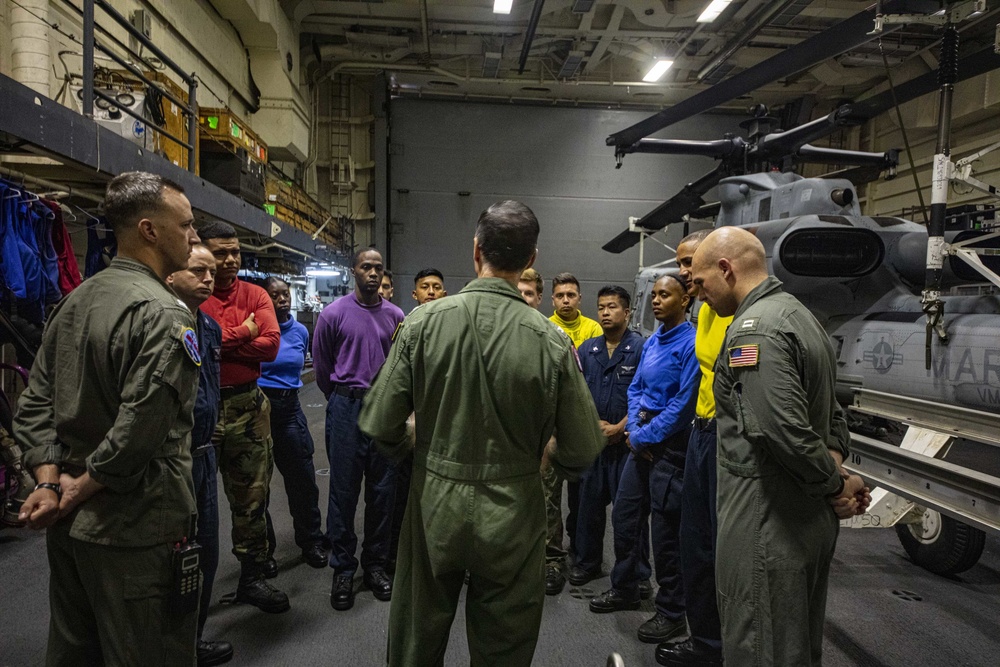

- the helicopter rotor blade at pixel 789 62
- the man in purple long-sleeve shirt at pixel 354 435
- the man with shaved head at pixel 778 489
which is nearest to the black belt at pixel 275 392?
the man in purple long-sleeve shirt at pixel 354 435

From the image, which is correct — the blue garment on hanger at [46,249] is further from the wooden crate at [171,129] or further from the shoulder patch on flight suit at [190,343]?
the shoulder patch on flight suit at [190,343]

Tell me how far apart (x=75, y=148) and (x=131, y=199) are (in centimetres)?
201

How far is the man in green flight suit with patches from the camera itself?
1399mm

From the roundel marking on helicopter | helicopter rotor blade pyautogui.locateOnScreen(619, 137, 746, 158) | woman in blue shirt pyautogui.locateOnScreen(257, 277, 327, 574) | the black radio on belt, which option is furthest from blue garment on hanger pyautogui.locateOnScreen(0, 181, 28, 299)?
the roundel marking on helicopter

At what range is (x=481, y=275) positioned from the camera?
158 cm

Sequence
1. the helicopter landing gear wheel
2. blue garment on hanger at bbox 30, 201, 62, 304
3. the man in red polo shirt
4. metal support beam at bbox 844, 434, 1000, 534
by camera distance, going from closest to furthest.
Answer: metal support beam at bbox 844, 434, 1000, 534 < the man in red polo shirt < the helicopter landing gear wheel < blue garment on hanger at bbox 30, 201, 62, 304

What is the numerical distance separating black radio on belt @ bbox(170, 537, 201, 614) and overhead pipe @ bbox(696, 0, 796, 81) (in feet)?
32.1

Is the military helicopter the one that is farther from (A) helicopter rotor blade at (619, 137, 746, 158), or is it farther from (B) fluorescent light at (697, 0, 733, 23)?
(B) fluorescent light at (697, 0, 733, 23)

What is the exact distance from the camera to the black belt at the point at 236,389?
2.60 metres

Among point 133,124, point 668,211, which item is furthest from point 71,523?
point 668,211

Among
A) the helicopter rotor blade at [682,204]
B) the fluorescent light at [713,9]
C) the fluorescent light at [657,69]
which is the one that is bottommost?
the helicopter rotor blade at [682,204]

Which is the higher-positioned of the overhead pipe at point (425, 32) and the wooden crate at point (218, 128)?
the overhead pipe at point (425, 32)

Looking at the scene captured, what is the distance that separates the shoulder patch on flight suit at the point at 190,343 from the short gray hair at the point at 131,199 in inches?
14.1

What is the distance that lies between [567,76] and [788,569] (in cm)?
1128
